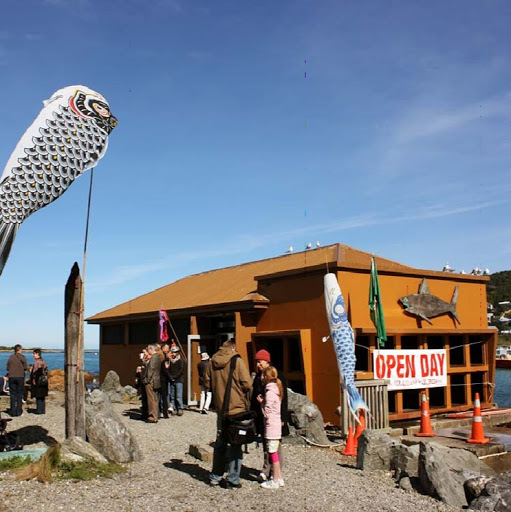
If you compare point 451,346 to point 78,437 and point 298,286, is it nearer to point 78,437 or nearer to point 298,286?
point 298,286

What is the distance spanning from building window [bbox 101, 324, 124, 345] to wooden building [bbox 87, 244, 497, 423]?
3.05 metres

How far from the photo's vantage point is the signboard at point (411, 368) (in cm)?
1309

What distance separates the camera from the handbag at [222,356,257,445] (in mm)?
7195

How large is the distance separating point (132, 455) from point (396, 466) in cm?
385

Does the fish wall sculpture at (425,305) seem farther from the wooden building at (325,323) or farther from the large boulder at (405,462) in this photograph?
the large boulder at (405,462)

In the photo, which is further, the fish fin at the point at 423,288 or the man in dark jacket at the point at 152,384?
the fish fin at the point at 423,288

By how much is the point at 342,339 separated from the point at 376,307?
139cm

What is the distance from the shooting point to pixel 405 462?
8516mm

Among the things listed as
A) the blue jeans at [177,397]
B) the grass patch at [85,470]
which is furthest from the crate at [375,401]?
the grass patch at [85,470]

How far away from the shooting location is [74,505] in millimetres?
6500

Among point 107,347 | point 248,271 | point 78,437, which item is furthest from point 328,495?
point 107,347

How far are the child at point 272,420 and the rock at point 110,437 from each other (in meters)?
2.30

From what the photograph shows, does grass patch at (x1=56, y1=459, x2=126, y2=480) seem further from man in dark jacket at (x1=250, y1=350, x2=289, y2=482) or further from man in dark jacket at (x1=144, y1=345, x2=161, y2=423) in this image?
man in dark jacket at (x1=144, y1=345, x2=161, y2=423)

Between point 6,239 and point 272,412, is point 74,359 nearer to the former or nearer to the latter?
point 6,239
